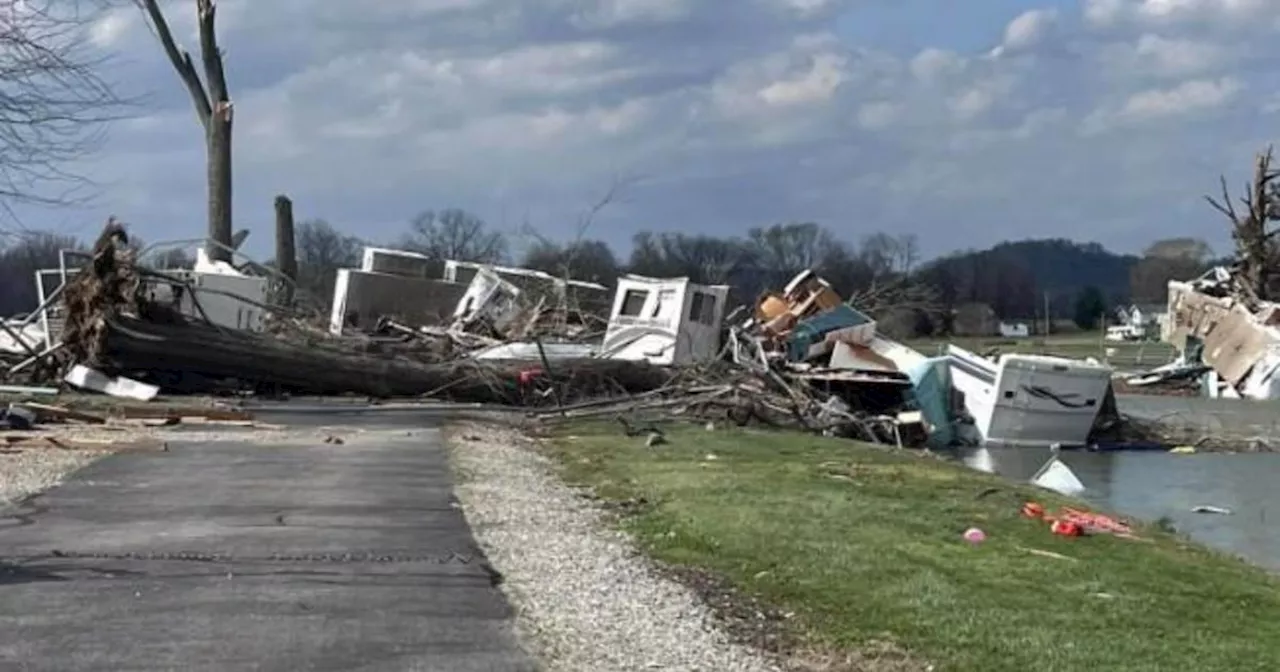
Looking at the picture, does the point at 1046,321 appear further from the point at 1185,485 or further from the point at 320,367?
the point at 320,367

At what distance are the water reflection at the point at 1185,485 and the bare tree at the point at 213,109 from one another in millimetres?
17566

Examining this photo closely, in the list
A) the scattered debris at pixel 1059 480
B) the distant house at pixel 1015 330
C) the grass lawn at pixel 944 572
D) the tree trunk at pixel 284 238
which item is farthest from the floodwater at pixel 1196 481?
the distant house at pixel 1015 330

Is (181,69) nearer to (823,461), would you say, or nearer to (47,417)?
(47,417)

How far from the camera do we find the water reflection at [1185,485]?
20125 millimetres

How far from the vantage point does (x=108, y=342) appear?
2694 cm

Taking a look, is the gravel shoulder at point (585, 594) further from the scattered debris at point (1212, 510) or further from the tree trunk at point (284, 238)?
the tree trunk at point (284, 238)

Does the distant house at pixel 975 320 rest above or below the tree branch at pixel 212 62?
below

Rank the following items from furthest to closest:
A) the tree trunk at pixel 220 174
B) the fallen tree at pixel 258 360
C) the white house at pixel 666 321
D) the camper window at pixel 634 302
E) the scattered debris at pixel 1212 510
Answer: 1. the tree trunk at pixel 220 174
2. the camper window at pixel 634 302
3. the white house at pixel 666 321
4. the fallen tree at pixel 258 360
5. the scattered debris at pixel 1212 510

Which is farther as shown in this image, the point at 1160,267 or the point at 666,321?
the point at 1160,267

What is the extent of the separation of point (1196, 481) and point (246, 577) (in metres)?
21.5

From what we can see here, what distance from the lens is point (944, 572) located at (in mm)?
11227

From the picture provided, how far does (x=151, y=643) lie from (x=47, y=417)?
14.5 metres

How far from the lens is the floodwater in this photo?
20359mm

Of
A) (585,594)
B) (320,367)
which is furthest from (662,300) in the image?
(585,594)
